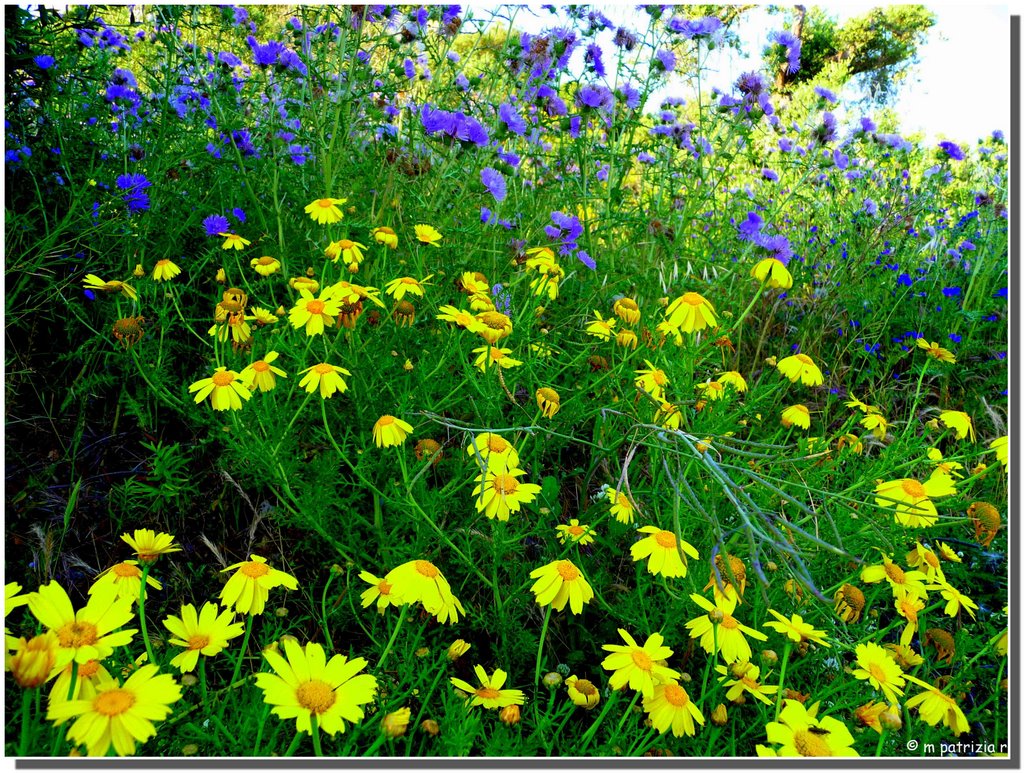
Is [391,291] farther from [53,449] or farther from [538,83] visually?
[538,83]

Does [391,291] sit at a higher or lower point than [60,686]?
higher

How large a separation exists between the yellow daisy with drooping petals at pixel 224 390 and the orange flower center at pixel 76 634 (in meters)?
0.43

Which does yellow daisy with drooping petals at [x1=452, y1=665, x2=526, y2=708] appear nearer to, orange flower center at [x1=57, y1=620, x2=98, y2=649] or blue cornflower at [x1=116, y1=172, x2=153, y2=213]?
orange flower center at [x1=57, y1=620, x2=98, y2=649]

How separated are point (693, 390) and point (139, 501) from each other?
3.99 feet

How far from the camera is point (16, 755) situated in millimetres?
733

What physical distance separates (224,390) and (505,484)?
1.63 feet

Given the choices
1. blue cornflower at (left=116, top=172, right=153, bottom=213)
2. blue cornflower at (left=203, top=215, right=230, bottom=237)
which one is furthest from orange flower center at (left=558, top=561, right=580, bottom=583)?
blue cornflower at (left=116, top=172, right=153, bottom=213)

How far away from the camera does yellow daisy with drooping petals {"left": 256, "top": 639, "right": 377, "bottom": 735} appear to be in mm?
707

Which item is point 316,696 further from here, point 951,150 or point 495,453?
point 951,150

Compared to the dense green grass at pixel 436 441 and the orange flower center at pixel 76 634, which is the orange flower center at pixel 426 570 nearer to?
the dense green grass at pixel 436 441

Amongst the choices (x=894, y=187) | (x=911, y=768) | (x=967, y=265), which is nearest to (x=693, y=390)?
(x=911, y=768)

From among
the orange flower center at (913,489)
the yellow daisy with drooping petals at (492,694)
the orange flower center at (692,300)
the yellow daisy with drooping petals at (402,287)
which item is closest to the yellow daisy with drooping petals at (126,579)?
the yellow daisy with drooping petals at (492,694)

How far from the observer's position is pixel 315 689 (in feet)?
2.40

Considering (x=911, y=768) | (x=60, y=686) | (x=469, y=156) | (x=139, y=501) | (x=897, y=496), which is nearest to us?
(x=60, y=686)
